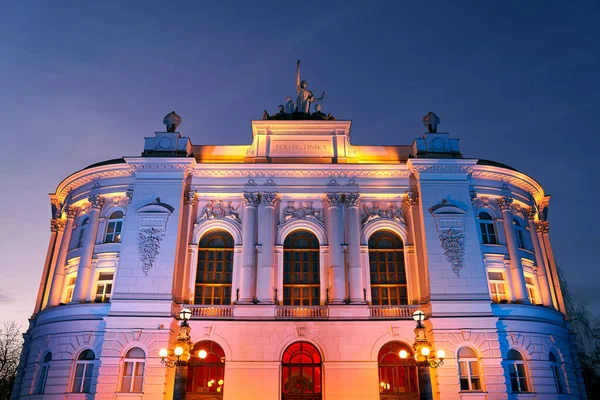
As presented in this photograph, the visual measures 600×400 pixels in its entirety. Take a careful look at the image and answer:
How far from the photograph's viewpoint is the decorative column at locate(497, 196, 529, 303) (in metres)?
27.8

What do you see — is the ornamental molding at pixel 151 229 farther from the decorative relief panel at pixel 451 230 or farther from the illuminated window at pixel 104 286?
the decorative relief panel at pixel 451 230

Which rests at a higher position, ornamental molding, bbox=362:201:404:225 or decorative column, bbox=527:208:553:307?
ornamental molding, bbox=362:201:404:225

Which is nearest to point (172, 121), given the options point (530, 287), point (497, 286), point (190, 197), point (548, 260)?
point (190, 197)

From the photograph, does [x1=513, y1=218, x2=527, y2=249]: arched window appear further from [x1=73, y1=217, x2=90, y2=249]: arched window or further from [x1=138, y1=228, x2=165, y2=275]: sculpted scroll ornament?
[x1=73, y1=217, x2=90, y2=249]: arched window

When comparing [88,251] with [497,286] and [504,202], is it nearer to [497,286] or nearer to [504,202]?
[497,286]

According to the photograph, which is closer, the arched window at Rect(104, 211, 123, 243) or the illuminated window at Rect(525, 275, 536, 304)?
the arched window at Rect(104, 211, 123, 243)

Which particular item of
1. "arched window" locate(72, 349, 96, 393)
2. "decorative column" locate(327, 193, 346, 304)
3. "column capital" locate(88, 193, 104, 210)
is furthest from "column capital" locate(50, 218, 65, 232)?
"decorative column" locate(327, 193, 346, 304)

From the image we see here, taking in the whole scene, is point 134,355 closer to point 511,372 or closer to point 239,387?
point 239,387

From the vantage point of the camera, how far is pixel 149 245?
2691 centimetres

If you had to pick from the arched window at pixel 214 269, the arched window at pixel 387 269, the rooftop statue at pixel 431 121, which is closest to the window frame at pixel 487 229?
the arched window at pixel 387 269

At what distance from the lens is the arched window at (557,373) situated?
2644 centimetres

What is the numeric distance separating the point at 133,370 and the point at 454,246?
18209 mm

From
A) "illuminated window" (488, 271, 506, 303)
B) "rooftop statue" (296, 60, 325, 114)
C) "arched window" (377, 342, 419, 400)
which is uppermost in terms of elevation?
"rooftop statue" (296, 60, 325, 114)

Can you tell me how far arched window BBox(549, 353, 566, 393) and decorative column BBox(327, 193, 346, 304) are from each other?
12169 mm
